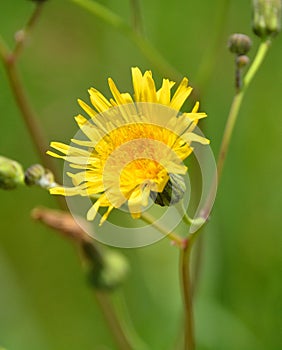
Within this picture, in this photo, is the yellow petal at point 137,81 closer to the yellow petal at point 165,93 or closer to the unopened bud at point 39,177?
the yellow petal at point 165,93

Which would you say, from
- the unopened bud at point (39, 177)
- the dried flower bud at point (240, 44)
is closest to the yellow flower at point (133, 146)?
the unopened bud at point (39, 177)

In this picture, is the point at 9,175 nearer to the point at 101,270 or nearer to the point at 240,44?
the point at 101,270

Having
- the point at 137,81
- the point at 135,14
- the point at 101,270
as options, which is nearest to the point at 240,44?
the point at 137,81

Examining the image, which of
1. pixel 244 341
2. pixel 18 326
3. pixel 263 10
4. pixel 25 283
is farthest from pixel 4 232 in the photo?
pixel 263 10

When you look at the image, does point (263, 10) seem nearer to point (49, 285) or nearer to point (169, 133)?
point (169, 133)

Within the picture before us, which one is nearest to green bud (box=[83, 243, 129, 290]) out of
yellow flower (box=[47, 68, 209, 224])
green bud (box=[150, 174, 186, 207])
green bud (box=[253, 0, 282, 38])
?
yellow flower (box=[47, 68, 209, 224])

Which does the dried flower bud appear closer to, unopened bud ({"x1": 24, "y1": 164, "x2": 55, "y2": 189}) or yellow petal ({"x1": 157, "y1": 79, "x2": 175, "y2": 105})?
yellow petal ({"x1": 157, "y1": 79, "x2": 175, "y2": 105})
